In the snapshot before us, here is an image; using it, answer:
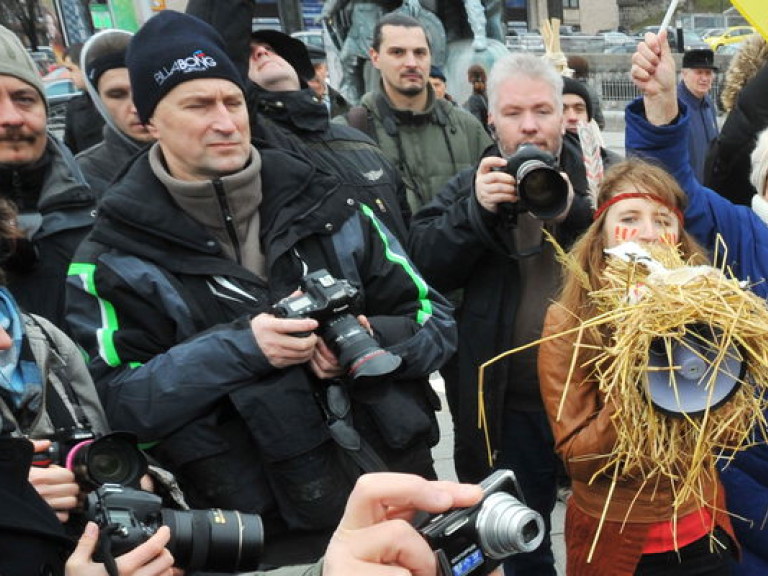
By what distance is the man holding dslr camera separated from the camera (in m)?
2.77

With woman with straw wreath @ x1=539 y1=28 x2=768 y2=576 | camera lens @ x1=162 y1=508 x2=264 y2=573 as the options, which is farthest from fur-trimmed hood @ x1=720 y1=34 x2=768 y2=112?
camera lens @ x1=162 y1=508 x2=264 y2=573

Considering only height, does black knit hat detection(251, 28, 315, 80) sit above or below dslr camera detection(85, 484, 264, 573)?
above

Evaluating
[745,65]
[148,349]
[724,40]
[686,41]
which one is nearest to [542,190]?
[148,349]

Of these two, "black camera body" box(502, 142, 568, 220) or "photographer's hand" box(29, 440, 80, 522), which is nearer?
"photographer's hand" box(29, 440, 80, 522)

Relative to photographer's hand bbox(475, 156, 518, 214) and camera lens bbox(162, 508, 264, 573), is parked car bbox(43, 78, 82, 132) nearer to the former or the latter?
photographer's hand bbox(475, 156, 518, 214)

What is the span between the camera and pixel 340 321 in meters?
1.97

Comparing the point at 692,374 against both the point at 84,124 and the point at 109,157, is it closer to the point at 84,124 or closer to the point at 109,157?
the point at 109,157

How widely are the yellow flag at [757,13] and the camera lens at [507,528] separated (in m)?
1.85

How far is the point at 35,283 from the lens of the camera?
2.59 metres

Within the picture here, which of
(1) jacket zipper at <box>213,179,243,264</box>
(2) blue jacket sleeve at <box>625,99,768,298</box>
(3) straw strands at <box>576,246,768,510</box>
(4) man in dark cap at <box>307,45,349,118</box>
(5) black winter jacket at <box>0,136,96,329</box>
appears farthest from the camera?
(4) man in dark cap at <box>307,45,349,118</box>

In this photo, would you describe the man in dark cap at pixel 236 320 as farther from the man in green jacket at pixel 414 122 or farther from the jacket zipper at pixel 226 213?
the man in green jacket at pixel 414 122

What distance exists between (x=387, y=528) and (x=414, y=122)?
3190 mm

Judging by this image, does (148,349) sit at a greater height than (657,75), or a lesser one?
lesser

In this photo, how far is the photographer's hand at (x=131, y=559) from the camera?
146 cm
